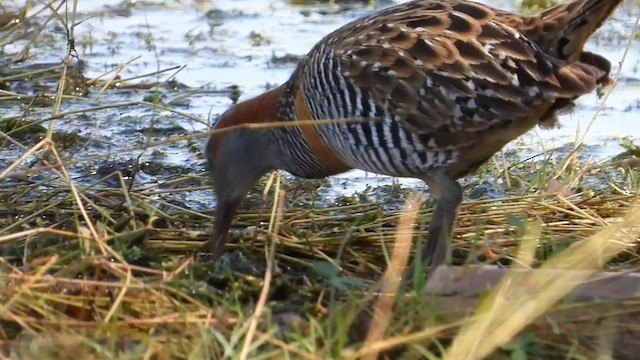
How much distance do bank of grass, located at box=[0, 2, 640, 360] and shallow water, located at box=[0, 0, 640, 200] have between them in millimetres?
1117

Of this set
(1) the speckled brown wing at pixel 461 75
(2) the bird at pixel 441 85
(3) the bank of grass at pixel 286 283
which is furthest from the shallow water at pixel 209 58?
(1) the speckled brown wing at pixel 461 75

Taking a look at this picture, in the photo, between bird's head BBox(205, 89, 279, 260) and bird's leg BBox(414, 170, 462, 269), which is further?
bird's head BBox(205, 89, 279, 260)

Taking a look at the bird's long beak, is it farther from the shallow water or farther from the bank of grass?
the shallow water

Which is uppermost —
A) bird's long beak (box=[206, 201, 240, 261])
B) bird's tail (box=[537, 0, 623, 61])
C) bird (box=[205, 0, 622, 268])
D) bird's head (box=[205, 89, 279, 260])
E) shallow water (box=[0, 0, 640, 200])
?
bird's tail (box=[537, 0, 623, 61])

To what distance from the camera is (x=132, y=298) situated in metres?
4.30

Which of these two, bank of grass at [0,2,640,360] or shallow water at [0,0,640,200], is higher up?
bank of grass at [0,2,640,360]

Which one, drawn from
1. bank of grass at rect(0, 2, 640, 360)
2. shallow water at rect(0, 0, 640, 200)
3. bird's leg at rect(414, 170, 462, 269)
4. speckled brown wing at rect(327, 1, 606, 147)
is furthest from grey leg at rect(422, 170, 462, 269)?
shallow water at rect(0, 0, 640, 200)

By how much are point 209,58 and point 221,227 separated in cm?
441

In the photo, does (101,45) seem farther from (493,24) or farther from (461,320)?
(461,320)

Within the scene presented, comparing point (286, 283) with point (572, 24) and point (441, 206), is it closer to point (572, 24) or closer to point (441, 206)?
point (441, 206)

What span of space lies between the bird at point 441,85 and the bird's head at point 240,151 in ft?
1.10

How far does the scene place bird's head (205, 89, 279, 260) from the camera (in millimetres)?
5965

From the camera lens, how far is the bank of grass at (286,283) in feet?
13.2

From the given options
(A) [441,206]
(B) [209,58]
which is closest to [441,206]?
(A) [441,206]
